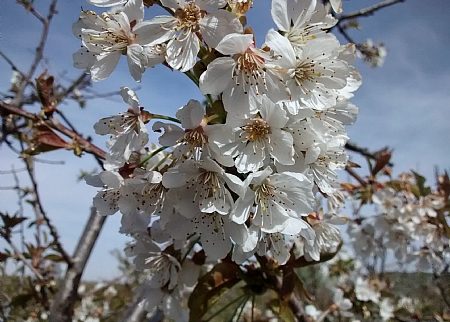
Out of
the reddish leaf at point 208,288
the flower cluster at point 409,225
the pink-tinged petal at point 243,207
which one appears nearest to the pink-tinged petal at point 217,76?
the pink-tinged petal at point 243,207

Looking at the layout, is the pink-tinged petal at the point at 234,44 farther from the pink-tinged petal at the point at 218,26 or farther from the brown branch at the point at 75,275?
the brown branch at the point at 75,275

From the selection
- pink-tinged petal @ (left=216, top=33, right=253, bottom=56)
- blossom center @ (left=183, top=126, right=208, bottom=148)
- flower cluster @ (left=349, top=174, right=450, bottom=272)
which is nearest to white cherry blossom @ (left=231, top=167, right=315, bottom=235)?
blossom center @ (left=183, top=126, right=208, bottom=148)

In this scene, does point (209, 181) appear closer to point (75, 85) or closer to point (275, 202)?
point (275, 202)

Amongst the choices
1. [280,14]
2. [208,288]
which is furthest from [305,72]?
[208,288]

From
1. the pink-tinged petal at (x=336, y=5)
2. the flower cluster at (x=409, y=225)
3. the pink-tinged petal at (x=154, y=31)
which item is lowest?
the flower cluster at (x=409, y=225)

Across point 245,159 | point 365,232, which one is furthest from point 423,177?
point 245,159

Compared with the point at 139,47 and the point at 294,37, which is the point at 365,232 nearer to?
the point at 294,37
